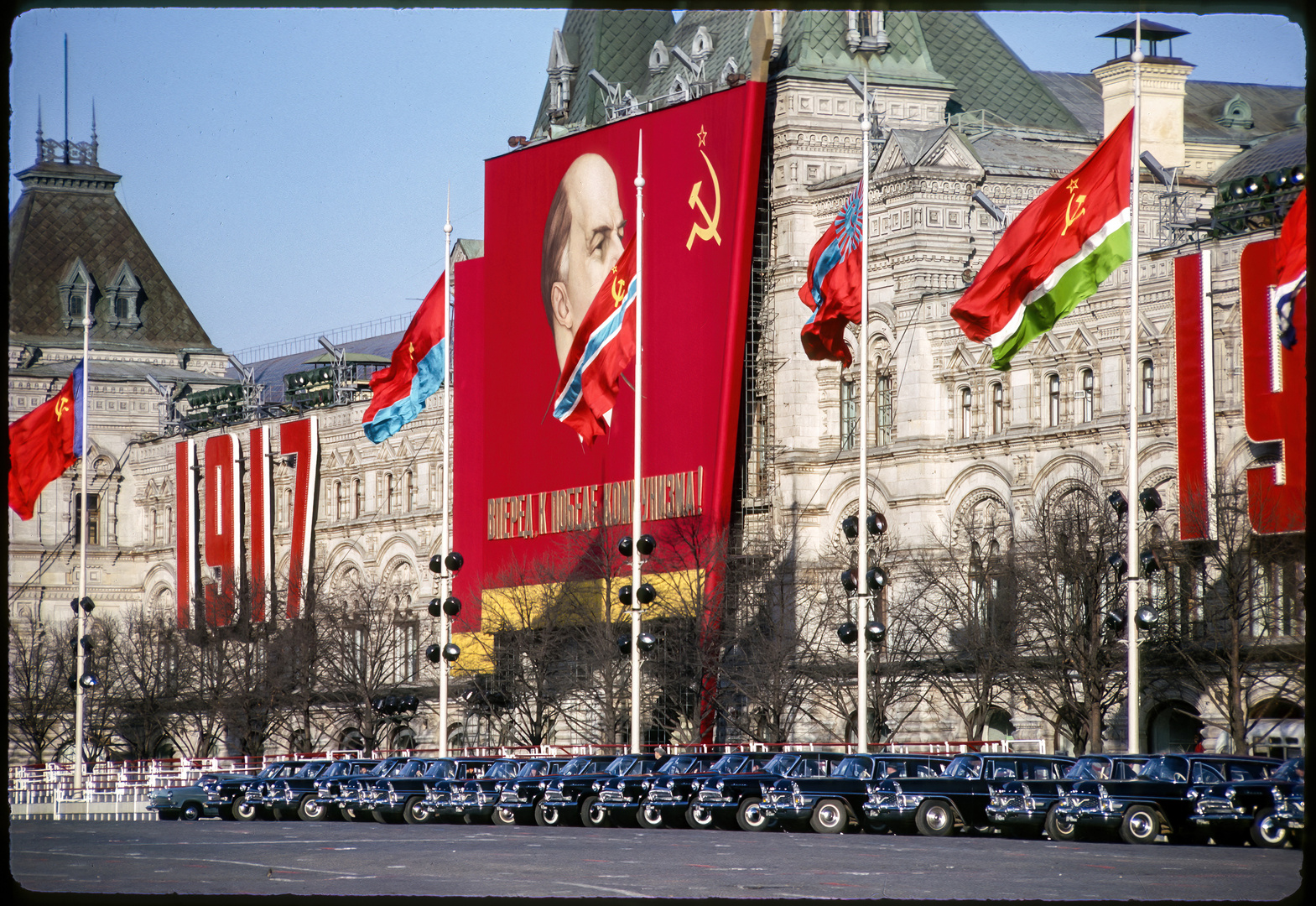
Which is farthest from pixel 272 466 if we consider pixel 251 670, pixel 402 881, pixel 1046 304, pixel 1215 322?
pixel 402 881

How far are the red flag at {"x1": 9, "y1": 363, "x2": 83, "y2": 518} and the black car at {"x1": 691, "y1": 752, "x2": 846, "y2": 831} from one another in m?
27.6

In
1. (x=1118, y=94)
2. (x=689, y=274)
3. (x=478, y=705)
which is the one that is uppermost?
(x=1118, y=94)

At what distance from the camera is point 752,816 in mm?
38469

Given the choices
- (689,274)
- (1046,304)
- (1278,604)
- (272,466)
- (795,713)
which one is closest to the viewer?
(1046,304)

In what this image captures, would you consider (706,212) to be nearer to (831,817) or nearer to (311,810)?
(311,810)

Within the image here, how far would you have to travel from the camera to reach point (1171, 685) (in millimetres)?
54781

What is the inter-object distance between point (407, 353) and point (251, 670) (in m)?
34.5

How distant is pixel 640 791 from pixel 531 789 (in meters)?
3.41

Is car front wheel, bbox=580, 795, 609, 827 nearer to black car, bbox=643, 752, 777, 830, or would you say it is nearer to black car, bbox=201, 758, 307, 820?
black car, bbox=643, 752, 777, 830

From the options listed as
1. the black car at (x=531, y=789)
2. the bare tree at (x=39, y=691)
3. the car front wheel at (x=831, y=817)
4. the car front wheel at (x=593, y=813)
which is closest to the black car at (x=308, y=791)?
the black car at (x=531, y=789)

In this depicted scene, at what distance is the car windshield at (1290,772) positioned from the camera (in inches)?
1250

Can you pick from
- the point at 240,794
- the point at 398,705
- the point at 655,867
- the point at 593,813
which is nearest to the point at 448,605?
the point at 240,794

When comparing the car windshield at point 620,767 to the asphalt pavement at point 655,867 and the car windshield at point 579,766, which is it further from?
the asphalt pavement at point 655,867

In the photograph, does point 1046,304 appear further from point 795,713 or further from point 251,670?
point 251,670
